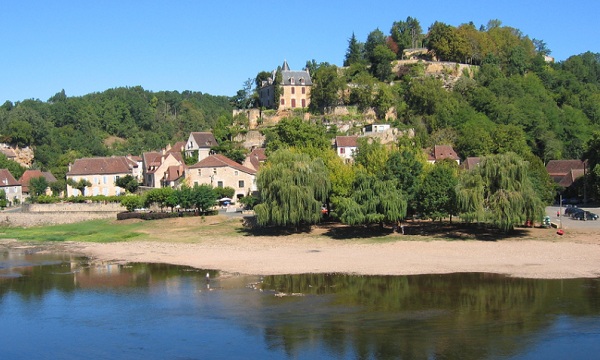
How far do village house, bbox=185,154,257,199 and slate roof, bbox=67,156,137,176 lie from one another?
15.1m

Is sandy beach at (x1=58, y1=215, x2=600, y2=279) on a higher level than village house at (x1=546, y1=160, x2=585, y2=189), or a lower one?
lower

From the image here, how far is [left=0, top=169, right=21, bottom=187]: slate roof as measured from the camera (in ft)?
274

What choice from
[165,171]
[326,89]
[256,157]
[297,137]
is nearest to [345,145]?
[297,137]

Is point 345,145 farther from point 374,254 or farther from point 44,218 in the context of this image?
point 374,254

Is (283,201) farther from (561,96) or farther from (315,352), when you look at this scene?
(561,96)

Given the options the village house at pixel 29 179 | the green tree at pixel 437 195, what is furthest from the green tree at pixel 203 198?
the village house at pixel 29 179

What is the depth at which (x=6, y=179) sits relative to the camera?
8406 cm

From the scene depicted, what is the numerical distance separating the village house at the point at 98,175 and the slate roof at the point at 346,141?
2605cm

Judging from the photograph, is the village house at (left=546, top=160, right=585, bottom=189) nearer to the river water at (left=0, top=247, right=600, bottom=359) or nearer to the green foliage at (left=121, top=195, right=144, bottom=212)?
the river water at (left=0, top=247, right=600, bottom=359)

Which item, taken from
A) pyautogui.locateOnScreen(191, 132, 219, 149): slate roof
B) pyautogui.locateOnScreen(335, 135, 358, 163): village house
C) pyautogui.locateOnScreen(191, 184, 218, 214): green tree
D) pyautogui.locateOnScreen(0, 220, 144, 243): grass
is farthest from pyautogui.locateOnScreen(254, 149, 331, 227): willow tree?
pyautogui.locateOnScreen(191, 132, 219, 149): slate roof

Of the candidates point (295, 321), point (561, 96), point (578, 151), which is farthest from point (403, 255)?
point (561, 96)

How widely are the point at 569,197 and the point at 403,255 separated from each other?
119 ft

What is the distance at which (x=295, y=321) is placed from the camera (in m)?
28.4

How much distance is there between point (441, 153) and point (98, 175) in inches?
1612
